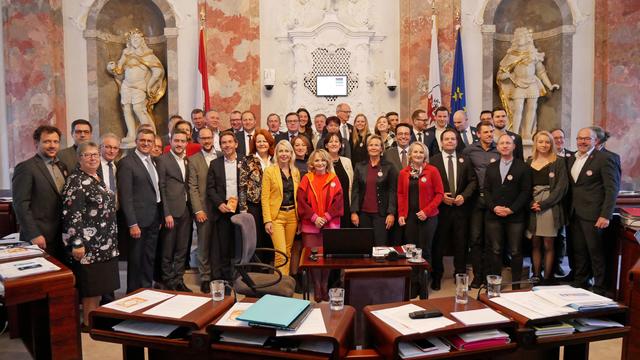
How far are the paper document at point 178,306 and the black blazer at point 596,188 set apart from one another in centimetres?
364

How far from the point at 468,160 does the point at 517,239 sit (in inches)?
35.0

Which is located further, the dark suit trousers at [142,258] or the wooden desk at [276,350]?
the dark suit trousers at [142,258]

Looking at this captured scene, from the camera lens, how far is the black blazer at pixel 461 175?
4.84m

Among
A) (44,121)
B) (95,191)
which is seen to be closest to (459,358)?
→ (95,191)

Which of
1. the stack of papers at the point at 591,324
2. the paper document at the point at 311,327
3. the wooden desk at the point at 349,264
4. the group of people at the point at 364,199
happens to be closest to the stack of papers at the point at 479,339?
the stack of papers at the point at 591,324

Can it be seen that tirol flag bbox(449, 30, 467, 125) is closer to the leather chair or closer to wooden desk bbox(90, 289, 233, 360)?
the leather chair

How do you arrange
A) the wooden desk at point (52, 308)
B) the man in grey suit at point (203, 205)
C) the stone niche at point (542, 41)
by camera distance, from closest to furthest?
the wooden desk at point (52, 308) → the man in grey suit at point (203, 205) → the stone niche at point (542, 41)

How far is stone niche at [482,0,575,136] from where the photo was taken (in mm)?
8125

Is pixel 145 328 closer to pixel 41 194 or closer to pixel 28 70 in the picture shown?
pixel 41 194

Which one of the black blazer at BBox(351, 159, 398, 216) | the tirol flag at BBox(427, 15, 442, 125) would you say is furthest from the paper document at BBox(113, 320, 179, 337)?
the tirol flag at BBox(427, 15, 442, 125)

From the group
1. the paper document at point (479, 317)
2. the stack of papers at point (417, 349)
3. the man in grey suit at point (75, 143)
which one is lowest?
the stack of papers at point (417, 349)

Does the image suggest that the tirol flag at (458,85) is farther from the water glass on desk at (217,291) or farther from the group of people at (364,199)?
the water glass on desk at (217,291)

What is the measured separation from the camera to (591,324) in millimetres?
2287

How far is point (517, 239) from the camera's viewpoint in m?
4.61
